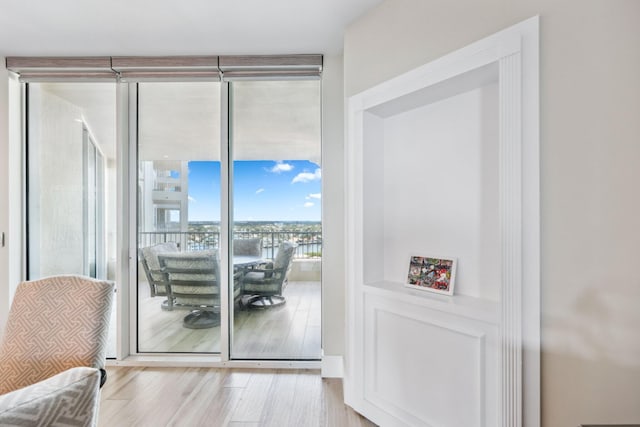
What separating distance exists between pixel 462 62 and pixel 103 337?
6.81ft

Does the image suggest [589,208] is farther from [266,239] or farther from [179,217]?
[179,217]

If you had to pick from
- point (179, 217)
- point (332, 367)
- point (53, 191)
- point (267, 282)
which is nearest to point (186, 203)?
point (179, 217)

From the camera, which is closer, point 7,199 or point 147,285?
point 7,199

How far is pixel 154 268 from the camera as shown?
288 cm

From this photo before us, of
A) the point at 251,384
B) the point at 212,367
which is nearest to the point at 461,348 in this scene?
the point at 251,384

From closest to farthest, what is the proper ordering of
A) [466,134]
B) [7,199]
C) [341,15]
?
[466,134] < [341,15] < [7,199]

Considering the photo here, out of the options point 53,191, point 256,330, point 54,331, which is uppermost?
point 53,191

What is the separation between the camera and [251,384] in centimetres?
246

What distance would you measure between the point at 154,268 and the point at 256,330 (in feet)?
3.50

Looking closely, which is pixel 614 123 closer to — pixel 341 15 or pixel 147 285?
pixel 341 15

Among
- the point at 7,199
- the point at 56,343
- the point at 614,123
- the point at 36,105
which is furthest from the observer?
the point at 36,105

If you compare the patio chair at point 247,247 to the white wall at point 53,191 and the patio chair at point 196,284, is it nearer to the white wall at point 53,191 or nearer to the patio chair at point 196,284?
the patio chair at point 196,284

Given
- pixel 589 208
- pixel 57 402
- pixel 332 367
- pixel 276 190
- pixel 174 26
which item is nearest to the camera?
pixel 57 402

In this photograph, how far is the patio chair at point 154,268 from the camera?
9.44ft
